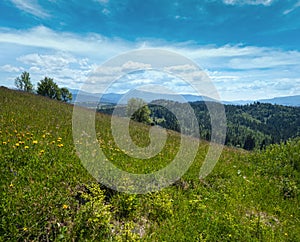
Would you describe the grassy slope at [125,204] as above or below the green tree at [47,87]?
below

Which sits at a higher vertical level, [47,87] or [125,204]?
[47,87]

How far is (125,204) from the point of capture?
5969 millimetres

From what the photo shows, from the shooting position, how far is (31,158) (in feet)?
22.4

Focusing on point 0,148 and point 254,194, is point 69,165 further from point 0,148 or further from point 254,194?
point 254,194

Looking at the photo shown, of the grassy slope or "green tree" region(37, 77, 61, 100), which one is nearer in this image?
the grassy slope

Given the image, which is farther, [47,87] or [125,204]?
[47,87]

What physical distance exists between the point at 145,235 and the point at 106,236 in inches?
35.7

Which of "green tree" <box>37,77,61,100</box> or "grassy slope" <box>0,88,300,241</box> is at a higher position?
"green tree" <box>37,77,61,100</box>

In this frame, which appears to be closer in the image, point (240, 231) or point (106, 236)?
point (106, 236)

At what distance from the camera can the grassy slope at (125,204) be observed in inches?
185

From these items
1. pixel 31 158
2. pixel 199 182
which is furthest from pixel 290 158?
pixel 31 158

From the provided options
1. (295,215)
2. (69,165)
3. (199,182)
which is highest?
(69,165)

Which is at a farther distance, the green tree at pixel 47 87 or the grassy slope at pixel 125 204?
the green tree at pixel 47 87

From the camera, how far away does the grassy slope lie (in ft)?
15.4
